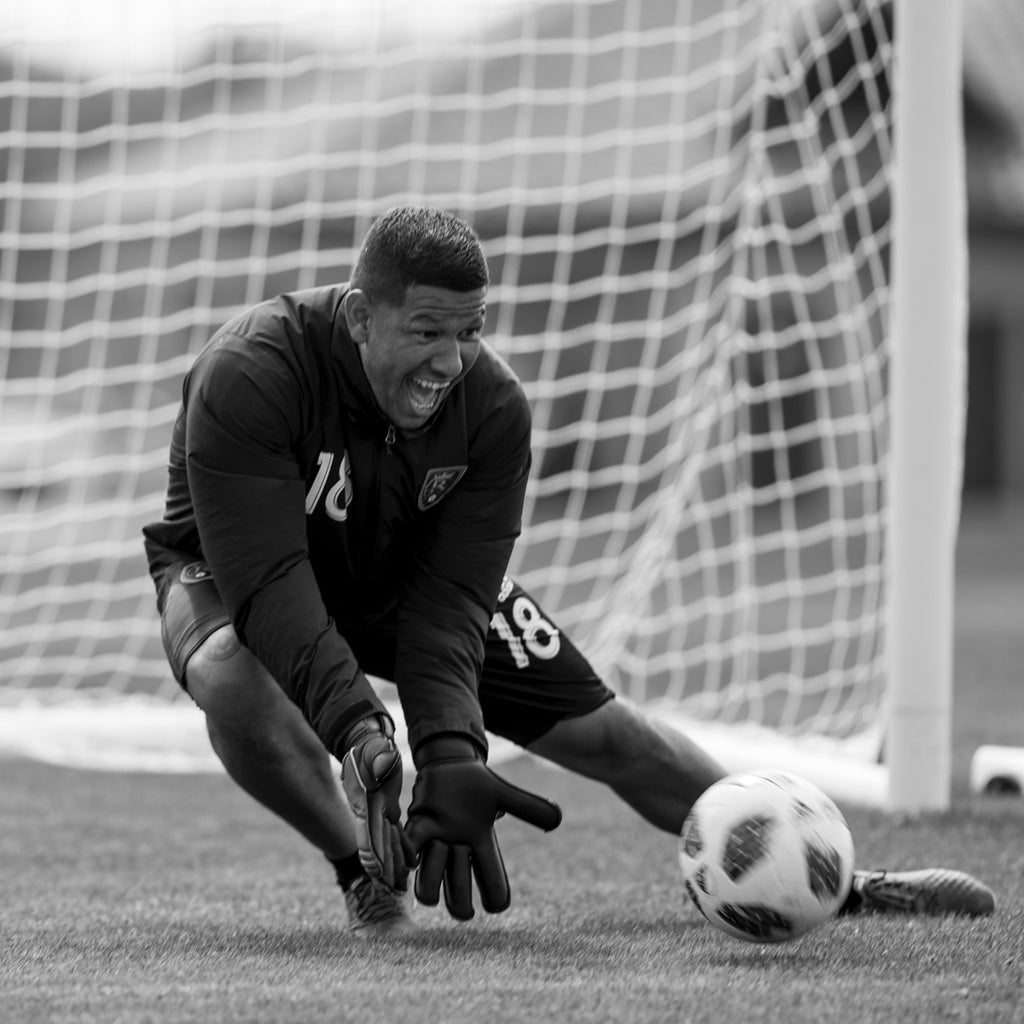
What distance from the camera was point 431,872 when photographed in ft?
10.2

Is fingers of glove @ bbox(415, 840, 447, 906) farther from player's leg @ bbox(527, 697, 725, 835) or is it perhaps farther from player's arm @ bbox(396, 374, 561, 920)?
player's leg @ bbox(527, 697, 725, 835)

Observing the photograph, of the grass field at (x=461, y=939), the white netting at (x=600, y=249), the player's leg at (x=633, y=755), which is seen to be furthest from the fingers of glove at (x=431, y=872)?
the white netting at (x=600, y=249)

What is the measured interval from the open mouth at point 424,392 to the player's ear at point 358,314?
0.12m

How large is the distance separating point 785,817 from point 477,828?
0.55m

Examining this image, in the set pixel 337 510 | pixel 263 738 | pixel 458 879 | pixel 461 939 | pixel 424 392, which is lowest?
pixel 461 939

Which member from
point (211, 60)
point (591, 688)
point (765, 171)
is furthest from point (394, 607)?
point (211, 60)

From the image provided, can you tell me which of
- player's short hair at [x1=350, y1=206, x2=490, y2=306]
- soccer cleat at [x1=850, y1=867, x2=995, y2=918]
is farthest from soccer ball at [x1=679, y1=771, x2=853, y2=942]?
player's short hair at [x1=350, y1=206, x2=490, y2=306]

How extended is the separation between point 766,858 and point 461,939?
24.8 inches

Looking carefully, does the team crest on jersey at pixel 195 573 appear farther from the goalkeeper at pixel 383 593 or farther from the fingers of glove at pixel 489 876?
the fingers of glove at pixel 489 876

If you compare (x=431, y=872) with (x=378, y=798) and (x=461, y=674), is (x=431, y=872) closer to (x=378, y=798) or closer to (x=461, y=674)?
(x=378, y=798)

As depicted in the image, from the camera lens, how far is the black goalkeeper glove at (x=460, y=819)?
123 inches

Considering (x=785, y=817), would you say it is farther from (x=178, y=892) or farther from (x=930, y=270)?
(x=930, y=270)

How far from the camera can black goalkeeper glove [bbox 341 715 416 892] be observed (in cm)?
297

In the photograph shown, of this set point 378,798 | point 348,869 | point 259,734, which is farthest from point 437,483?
point 348,869
